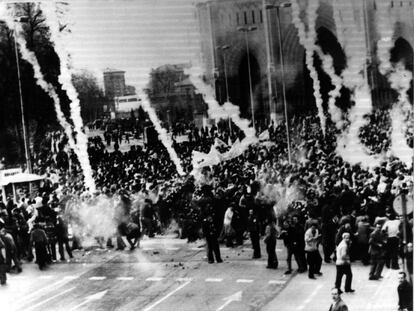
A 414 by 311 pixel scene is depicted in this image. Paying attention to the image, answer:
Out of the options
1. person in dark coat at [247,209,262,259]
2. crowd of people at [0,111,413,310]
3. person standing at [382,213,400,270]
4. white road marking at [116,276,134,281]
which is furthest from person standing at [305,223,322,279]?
white road marking at [116,276,134,281]

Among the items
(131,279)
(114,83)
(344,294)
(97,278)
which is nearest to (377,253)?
(344,294)

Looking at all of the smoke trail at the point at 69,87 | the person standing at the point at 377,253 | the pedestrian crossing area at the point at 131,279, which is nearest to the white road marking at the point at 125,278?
the pedestrian crossing area at the point at 131,279

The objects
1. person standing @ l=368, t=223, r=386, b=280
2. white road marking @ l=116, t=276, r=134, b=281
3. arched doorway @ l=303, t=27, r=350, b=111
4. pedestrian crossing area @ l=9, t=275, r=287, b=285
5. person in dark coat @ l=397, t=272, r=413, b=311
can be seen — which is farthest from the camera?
arched doorway @ l=303, t=27, r=350, b=111

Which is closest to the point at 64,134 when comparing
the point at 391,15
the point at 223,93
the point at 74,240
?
the point at 74,240

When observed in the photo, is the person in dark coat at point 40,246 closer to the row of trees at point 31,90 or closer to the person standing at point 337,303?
the row of trees at point 31,90

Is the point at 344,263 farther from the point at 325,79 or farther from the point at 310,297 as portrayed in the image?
the point at 325,79

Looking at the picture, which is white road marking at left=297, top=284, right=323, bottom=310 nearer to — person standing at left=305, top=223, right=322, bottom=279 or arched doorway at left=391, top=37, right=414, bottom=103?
person standing at left=305, top=223, right=322, bottom=279
